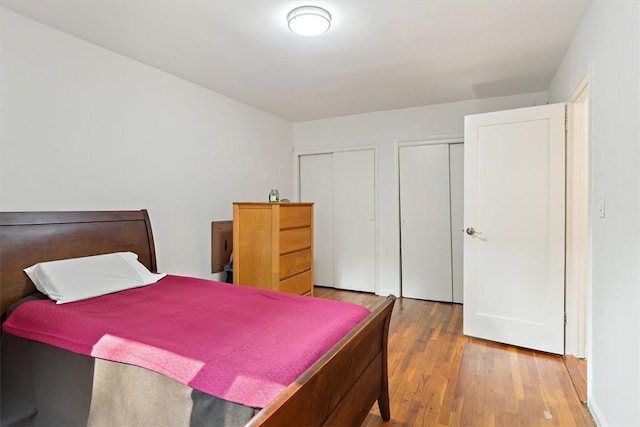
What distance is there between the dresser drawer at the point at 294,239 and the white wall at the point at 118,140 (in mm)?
827

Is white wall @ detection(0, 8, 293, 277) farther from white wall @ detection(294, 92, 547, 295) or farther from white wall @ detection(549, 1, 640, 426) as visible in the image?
white wall @ detection(549, 1, 640, 426)

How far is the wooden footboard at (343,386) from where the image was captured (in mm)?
993

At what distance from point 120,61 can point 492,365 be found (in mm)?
3556

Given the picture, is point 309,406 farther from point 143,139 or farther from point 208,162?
point 208,162

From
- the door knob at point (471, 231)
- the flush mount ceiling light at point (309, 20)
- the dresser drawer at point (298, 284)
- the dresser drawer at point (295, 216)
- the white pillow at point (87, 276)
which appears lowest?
the dresser drawer at point (298, 284)

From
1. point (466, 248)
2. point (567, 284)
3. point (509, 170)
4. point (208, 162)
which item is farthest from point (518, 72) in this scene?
point (208, 162)

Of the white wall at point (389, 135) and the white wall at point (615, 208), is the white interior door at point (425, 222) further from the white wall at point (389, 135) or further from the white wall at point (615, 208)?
the white wall at point (615, 208)

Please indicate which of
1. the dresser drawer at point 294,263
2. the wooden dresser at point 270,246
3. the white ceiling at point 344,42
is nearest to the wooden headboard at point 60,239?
the wooden dresser at point 270,246

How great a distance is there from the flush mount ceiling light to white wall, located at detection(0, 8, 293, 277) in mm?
1460

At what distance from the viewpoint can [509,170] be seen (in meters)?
2.73

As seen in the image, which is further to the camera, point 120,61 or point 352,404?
point 120,61

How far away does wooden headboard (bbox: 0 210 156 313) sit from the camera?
191cm

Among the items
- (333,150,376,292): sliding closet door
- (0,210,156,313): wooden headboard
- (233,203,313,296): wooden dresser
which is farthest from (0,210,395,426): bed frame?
(333,150,376,292): sliding closet door

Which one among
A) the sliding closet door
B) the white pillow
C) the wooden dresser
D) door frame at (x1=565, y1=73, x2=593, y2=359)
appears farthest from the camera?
the sliding closet door
